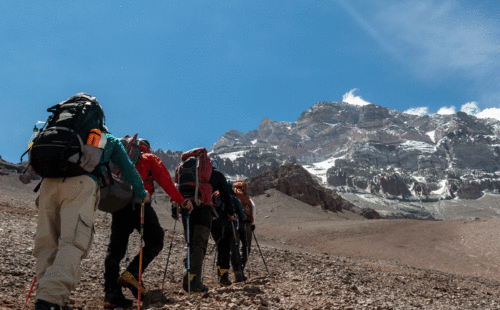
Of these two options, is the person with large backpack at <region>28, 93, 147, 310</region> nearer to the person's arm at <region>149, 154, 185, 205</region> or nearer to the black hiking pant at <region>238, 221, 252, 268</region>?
the person's arm at <region>149, 154, 185, 205</region>

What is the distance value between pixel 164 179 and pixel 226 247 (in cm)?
316

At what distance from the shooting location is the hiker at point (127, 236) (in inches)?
175

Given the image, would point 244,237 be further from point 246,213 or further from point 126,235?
point 126,235

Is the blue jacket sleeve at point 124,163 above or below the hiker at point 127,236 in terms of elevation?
above

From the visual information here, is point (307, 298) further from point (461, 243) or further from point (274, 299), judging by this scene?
point (461, 243)

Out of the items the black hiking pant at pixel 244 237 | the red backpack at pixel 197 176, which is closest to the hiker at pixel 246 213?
the black hiking pant at pixel 244 237

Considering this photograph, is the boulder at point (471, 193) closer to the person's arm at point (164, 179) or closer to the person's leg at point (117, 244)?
the person's arm at point (164, 179)

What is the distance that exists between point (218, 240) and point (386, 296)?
3913 mm

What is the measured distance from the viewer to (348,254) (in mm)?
24344

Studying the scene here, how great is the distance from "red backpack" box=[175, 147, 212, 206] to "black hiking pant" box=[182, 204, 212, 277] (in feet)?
0.62

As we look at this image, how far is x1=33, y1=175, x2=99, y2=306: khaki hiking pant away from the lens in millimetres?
3012

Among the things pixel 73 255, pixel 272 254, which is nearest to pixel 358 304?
pixel 73 255

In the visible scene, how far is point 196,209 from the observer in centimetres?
591

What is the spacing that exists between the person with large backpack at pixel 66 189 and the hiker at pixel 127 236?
134 centimetres
